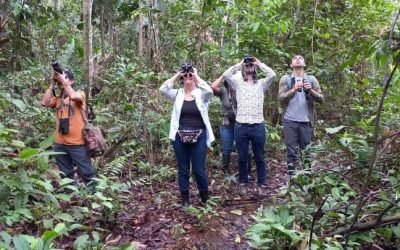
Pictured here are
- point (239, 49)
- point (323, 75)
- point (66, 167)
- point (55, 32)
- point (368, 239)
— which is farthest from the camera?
point (55, 32)

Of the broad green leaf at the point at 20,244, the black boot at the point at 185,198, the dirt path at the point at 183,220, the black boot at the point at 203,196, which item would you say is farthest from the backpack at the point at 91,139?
the broad green leaf at the point at 20,244

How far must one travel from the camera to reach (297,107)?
20.8 feet

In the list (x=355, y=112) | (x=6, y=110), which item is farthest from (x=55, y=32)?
(x=355, y=112)

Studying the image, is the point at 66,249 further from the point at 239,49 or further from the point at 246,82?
the point at 239,49

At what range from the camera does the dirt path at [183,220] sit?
491cm

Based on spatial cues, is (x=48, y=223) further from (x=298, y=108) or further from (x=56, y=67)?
(x=298, y=108)

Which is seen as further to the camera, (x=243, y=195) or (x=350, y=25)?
(x=350, y=25)

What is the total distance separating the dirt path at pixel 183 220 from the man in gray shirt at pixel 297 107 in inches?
30.6

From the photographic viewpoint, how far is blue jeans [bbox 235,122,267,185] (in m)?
6.29

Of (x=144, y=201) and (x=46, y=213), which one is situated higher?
(x=46, y=213)

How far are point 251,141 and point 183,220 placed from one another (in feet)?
5.17

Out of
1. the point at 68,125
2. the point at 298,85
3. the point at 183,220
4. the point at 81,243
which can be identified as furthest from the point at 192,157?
the point at 81,243

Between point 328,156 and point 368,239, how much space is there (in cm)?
200

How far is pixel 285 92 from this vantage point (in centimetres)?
640
